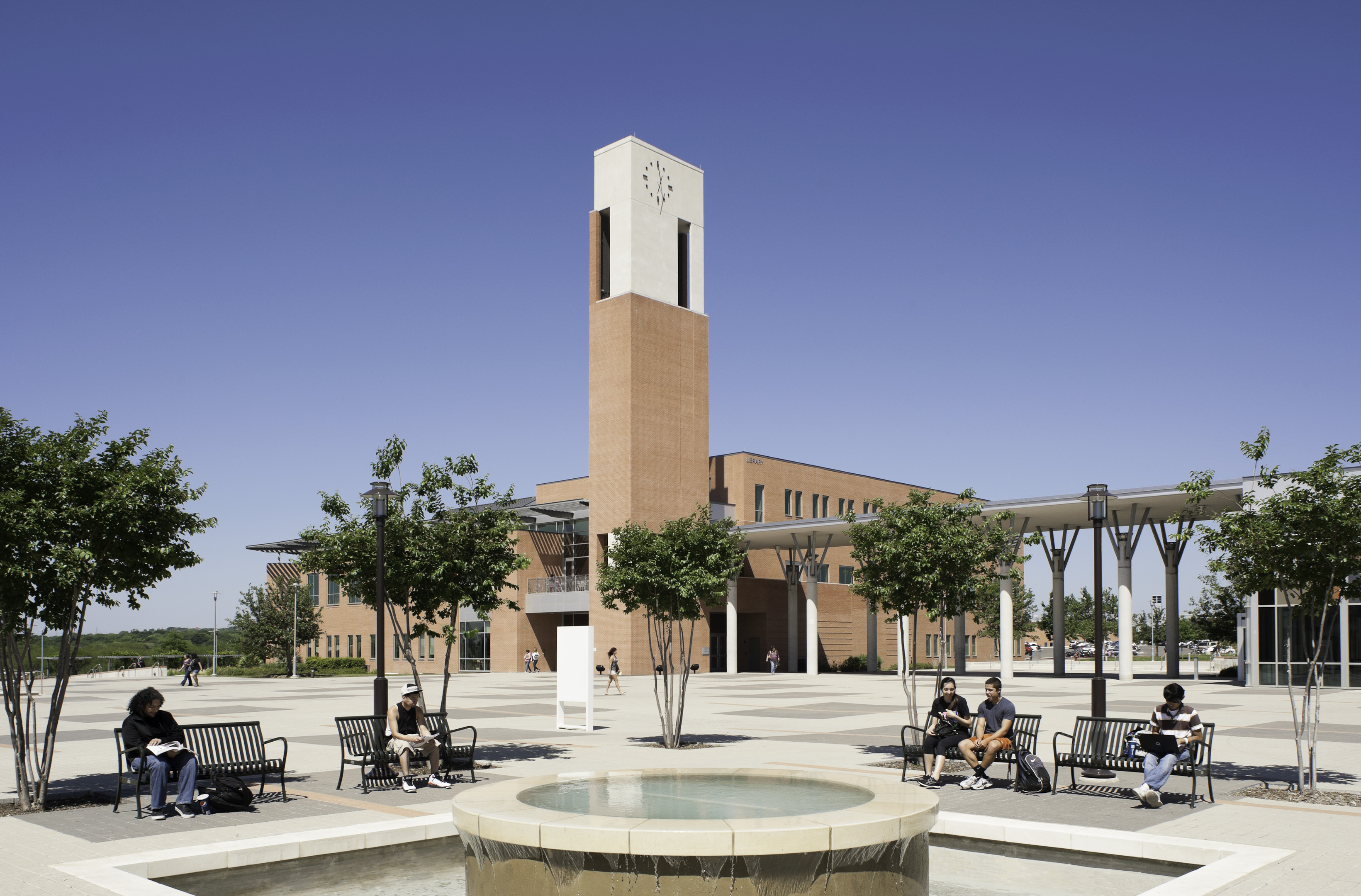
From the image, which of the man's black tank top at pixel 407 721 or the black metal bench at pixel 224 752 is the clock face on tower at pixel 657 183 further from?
the black metal bench at pixel 224 752

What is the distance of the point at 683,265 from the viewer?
59969mm

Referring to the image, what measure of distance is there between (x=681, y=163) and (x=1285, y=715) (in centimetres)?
4180

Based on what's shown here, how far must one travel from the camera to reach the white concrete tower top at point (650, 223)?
184 ft

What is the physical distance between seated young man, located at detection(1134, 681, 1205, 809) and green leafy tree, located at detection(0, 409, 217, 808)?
1080 cm

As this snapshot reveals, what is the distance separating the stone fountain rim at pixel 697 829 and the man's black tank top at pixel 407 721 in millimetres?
6230

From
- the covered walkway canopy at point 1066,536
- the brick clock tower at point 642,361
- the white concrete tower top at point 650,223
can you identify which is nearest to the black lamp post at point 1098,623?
the covered walkway canopy at point 1066,536

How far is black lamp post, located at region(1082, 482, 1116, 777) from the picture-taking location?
14.3m

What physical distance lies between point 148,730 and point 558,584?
49520 mm

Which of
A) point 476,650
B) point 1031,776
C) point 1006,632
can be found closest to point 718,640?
point 476,650

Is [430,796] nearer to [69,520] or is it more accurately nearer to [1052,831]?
[69,520]

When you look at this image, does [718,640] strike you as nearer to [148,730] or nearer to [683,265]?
[683,265]

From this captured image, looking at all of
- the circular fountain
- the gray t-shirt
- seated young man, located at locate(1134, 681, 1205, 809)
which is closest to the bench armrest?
the circular fountain

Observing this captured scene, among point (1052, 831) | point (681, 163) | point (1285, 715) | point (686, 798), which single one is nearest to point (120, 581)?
point (686, 798)

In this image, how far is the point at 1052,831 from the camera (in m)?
9.96
